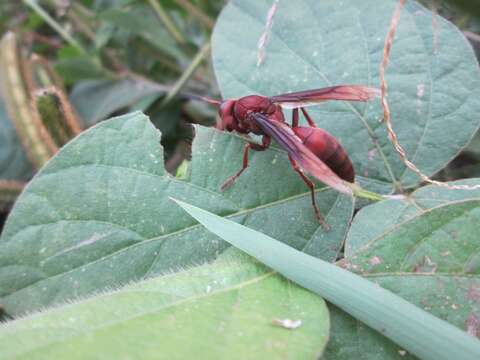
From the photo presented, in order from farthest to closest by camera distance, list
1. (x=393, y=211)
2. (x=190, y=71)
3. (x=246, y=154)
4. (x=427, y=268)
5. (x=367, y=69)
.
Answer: (x=190, y=71) < (x=367, y=69) < (x=246, y=154) < (x=393, y=211) < (x=427, y=268)

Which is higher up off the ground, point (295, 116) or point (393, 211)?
point (295, 116)

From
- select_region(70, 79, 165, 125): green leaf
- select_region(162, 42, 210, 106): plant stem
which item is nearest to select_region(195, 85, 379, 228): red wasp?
select_region(162, 42, 210, 106): plant stem

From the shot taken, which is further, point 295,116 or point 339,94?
point 295,116

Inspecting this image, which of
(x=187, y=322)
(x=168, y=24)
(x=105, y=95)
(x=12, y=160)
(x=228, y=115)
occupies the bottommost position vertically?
(x=12, y=160)

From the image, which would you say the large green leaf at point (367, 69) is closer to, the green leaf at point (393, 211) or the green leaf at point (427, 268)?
the green leaf at point (393, 211)

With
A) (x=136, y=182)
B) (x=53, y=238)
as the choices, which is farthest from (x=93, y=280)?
(x=136, y=182)

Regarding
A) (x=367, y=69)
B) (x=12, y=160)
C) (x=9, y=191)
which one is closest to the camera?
(x=367, y=69)

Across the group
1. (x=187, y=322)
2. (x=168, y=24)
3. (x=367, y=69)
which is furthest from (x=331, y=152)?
(x=168, y=24)

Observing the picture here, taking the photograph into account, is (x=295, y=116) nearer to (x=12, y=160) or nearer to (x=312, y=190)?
(x=312, y=190)
